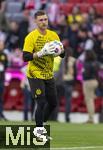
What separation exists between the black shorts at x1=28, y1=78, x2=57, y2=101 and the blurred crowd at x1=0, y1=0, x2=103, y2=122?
671cm

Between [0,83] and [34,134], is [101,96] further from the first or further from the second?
[34,134]

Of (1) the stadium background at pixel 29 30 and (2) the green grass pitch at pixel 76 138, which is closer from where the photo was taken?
(2) the green grass pitch at pixel 76 138

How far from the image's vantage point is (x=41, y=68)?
1319cm

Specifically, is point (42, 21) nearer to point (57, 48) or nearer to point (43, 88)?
point (57, 48)

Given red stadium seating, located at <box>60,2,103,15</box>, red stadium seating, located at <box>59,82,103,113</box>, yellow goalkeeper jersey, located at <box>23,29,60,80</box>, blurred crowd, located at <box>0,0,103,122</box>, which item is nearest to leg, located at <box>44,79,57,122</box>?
yellow goalkeeper jersey, located at <box>23,29,60,80</box>

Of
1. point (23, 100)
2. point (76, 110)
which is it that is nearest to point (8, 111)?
point (23, 100)

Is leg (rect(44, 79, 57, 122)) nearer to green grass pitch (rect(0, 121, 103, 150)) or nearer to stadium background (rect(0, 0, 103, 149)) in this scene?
green grass pitch (rect(0, 121, 103, 150))

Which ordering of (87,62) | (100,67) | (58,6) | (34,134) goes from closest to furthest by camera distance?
(34,134)
(87,62)
(100,67)
(58,6)

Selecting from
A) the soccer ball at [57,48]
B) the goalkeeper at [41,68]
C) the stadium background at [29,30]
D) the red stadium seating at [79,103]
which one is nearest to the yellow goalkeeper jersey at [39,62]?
the goalkeeper at [41,68]

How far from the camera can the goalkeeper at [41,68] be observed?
12953 millimetres

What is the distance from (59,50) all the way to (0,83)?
769 cm

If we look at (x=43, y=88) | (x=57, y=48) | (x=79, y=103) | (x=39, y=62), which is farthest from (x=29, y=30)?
(x=57, y=48)

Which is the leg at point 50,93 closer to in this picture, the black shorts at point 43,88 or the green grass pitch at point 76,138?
the black shorts at point 43,88

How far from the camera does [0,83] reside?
2050cm
